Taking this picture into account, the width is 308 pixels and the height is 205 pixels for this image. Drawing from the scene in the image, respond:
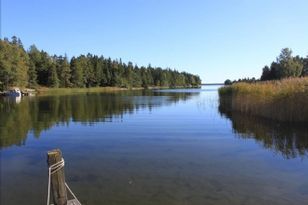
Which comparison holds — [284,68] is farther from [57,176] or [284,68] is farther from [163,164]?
[57,176]

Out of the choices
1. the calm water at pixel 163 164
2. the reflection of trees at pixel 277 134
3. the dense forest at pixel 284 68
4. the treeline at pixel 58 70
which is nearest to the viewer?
the calm water at pixel 163 164

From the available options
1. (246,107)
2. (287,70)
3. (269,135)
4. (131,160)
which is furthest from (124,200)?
(287,70)

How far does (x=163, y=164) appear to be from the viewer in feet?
41.9

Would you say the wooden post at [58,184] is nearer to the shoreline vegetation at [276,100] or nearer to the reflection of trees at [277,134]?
the reflection of trees at [277,134]

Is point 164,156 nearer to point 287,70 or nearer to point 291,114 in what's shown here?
point 291,114

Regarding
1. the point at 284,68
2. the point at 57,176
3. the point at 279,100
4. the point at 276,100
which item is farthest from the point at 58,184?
the point at 284,68

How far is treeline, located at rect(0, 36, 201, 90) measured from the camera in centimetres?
8400

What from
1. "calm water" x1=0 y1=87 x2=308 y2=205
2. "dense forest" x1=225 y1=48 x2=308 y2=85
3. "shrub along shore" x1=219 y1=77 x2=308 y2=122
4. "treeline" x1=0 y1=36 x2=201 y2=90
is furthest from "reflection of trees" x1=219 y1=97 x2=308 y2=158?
"dense forest" x1=225 y1=48 x2=308 y2=85

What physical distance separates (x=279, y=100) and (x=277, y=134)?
18.7ft

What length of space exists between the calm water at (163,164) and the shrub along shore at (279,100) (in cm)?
157

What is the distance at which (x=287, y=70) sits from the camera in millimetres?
99125

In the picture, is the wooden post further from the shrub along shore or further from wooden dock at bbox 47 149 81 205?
the shrub along shore

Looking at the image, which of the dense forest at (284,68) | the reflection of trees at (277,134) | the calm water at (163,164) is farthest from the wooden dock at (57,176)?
the dense forest at (284,68)

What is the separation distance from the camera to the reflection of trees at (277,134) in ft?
51.4
